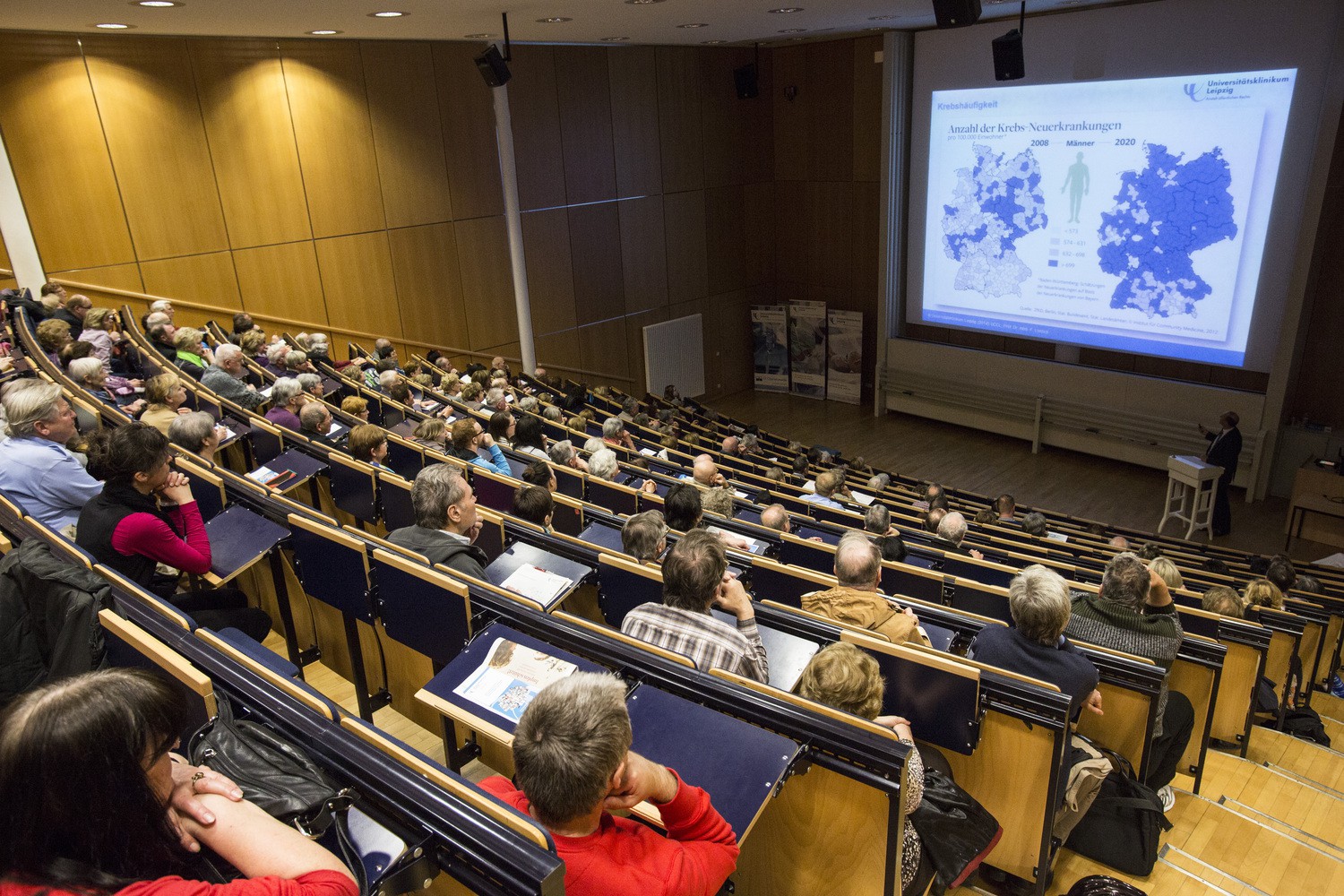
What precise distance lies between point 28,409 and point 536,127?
924cm

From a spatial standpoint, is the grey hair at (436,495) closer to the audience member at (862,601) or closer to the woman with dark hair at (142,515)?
the woman with dark hair at (142,515)

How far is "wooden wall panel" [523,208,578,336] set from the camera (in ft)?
39.4

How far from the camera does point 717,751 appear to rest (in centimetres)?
208

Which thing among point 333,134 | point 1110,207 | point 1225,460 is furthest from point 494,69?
point 1225,460

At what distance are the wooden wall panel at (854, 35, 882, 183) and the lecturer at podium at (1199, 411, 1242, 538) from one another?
6.38 metres

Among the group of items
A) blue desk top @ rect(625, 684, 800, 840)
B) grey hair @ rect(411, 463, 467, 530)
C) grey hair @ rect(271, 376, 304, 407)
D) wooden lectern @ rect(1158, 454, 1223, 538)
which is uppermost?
grey hair @ rect(411, 463, 467, 530)

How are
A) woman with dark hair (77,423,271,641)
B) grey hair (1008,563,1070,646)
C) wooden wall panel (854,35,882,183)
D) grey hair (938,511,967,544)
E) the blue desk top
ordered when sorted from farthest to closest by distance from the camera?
1. wooden wall panel (854,35,882,183)
2. grey hair (938,511,967,544)
3. woman with dark hair (77,423,271,641)
4. grey hair (1008,563,1070,646)
5. the blue desk top

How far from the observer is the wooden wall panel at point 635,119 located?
12.6 m

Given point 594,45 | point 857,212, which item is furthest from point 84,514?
point 857,212

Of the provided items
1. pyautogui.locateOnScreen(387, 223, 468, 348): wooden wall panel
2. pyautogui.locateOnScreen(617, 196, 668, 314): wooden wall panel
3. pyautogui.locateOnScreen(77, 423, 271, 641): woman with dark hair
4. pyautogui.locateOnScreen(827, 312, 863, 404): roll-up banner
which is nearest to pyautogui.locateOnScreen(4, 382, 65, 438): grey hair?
pyautogui.locateOnScreen(77, 423, 271, 641): woman with dark hair

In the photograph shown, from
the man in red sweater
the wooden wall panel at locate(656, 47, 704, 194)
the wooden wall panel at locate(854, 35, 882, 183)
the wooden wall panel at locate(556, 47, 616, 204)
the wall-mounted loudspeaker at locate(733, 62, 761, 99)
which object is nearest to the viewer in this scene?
the man in red sweater

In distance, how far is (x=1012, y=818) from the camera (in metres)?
2.69

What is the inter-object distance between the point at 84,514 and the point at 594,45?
1097 cm

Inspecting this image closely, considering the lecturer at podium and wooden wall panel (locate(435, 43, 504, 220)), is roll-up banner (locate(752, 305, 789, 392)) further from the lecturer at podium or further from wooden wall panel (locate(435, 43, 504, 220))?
the lecturer at podium
